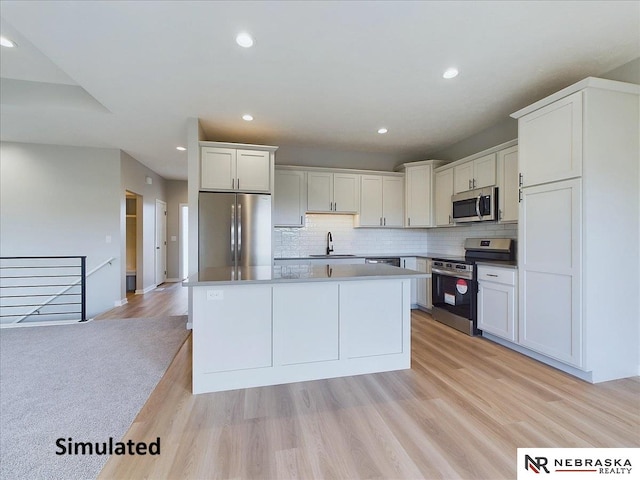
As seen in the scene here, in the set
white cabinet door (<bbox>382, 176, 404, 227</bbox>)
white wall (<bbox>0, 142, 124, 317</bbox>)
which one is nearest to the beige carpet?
white wall (<bbox>0, 142, 124, 317</bbox>)

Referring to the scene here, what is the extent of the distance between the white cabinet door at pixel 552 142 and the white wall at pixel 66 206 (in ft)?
19.6

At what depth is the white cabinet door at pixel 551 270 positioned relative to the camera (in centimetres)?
236

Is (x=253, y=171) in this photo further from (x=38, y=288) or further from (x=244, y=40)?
(x=38, y=288)

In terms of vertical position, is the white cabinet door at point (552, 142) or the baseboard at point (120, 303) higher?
the white cabinet door at point (552, 142)

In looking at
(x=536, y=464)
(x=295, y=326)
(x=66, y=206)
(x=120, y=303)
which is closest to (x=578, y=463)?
(x=536, y=464)

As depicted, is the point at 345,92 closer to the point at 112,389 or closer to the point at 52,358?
the point at 112,389

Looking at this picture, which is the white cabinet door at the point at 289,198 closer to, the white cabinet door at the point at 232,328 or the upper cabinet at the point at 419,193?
the upper cabinet at the point at 419,193

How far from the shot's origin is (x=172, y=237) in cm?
771

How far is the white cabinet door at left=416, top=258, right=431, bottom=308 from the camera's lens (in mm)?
4474

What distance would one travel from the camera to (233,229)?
3.74m

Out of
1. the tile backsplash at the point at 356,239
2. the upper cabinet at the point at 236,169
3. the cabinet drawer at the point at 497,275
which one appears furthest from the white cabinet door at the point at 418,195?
the upper cabinet at the point at 236,169

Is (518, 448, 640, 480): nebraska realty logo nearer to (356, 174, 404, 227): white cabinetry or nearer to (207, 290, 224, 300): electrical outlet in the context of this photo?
(207, 290, 224, 300): electrical outlet

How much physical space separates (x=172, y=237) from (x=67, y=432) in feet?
21.6

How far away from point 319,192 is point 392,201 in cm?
132
